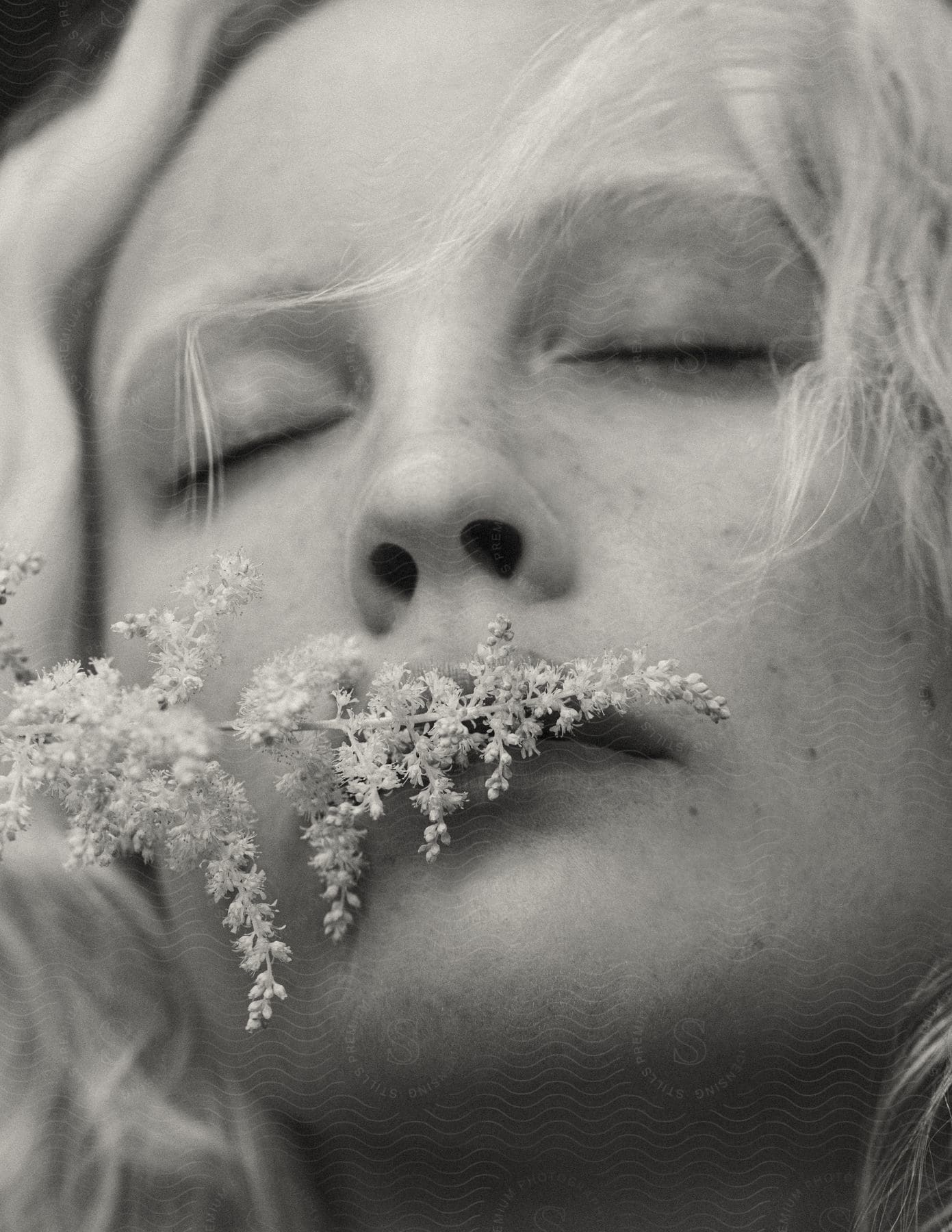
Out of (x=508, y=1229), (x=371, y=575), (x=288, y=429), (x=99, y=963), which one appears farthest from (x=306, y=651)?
(x=508, y=1229)

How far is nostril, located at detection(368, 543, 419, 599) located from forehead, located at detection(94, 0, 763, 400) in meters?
0.22

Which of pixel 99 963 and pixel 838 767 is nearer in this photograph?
pixel 838 767

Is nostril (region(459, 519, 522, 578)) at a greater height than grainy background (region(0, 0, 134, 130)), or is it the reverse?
grainy background (region(0, 0, 134, 130))

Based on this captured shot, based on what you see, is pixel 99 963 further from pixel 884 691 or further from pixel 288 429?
pixel 884 691

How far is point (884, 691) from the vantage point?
0.79 m

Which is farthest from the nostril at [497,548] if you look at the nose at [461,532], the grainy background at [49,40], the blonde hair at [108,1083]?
the grainy background at [49,40]

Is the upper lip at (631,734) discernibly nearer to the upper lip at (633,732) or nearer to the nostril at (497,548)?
the upper lip at (633,732)

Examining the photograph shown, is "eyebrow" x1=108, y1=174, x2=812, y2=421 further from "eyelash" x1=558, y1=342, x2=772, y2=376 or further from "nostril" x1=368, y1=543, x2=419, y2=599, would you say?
"nostril" x1=368, y1=543, x2=419, y2=599

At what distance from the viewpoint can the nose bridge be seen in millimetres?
784

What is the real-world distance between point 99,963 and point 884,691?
2.06 ft

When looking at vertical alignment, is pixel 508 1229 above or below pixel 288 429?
below

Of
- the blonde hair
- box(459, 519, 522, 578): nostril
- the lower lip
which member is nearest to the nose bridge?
box(459, 519, 522, 578): nostril

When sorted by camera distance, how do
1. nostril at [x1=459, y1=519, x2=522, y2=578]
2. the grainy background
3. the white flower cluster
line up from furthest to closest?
1. the grainy background
2. nostril at [x1=459, y1=519, x2=522, y2=578]
3. the white flower cluster

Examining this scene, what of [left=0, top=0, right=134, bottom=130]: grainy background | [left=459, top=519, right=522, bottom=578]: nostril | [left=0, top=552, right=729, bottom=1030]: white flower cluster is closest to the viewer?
[left=0, top=552, right=729, bottom=1030]: white flower cluster
